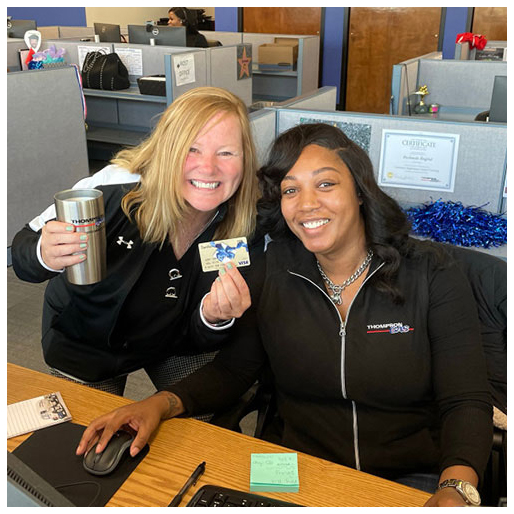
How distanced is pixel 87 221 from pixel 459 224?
1509mm

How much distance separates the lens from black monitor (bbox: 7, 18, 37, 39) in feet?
20.0

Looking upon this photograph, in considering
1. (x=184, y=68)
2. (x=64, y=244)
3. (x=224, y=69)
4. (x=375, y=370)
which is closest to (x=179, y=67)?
(x=184, y=68)

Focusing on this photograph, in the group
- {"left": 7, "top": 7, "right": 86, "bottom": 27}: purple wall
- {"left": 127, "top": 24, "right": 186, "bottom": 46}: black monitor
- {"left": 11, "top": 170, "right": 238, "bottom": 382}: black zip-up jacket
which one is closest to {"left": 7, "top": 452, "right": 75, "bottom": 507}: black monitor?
{"left": 11, "top": 170, "right": 238, "bottom": 382}: black zip-up jacket

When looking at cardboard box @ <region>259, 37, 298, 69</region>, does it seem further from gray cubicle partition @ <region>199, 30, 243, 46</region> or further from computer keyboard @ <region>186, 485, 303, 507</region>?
computer keyboard @ <region>186, 485, 303, 507</region>

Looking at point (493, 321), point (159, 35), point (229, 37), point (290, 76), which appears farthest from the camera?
point (229, 37)

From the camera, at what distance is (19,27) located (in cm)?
618

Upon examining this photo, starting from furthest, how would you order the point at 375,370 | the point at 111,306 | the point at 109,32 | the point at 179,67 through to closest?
the point at 109,32, the point at 179,67, the point at 111,306, the point at 375,370

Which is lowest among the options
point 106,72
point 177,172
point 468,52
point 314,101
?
point 177,172

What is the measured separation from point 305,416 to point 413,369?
0.27m

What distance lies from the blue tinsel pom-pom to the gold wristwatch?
1.21 metres

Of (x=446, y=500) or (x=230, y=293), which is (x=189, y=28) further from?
(x=446, y=500)

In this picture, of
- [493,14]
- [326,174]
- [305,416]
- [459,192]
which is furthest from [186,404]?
[493,14]

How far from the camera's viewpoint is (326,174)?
4.14ft

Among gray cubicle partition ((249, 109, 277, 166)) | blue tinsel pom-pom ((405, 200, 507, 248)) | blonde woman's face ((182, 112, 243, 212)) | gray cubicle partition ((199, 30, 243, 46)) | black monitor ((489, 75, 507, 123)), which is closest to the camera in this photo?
blonde woman's face ((182, 112, 243, 212))
